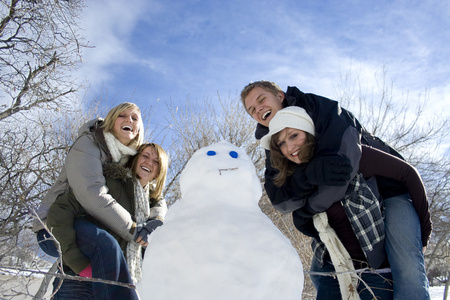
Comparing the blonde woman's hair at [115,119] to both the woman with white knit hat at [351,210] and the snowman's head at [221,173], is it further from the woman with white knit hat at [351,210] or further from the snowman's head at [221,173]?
the snowman's head at [221,173]

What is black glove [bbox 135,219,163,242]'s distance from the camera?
185 cm

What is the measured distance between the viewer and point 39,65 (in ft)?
22.4

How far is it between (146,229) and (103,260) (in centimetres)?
30

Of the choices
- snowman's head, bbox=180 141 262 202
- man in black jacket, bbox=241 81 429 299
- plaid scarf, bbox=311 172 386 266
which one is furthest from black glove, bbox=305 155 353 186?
snowman's head, bbox=180 141 262 202

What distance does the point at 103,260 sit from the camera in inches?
64.5

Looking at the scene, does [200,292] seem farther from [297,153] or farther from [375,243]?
[375,243]

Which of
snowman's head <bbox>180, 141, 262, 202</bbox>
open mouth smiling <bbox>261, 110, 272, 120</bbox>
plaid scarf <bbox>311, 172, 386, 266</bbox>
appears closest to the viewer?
snowman's head <bbox>180, 141, 262, 202</bbox>

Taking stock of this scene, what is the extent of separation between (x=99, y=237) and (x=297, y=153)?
1.14 meters

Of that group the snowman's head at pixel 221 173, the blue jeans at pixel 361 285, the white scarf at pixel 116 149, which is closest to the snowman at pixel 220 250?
the snowman's head at pixel 221 173

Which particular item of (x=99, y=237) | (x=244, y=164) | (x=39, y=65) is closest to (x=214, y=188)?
(x=244, y=164)

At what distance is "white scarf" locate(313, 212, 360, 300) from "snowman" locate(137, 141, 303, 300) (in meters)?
0.76

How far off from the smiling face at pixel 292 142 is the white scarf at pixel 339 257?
0.37 metres

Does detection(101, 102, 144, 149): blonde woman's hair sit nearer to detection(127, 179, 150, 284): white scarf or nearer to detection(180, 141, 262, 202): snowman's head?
detection(127, 179, 150, 284): white scarf

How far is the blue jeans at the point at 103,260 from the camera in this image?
1.57 m
